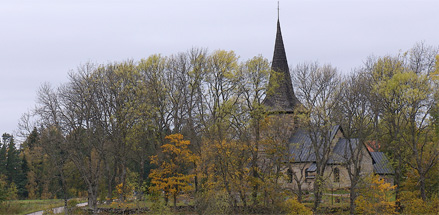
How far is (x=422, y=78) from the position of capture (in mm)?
33188

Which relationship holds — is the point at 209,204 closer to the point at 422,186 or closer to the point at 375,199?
the point at 375,199

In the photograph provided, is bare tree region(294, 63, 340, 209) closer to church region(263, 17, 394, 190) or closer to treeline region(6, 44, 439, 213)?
treeline region(6, 44, 439, 213)

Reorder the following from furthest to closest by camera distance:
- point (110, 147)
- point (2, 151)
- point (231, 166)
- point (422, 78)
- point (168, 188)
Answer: point (2, 151), point (110, 147), point (168, 188), point (231, 166), point (422, 78)

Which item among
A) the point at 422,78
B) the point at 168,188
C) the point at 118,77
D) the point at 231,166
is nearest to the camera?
the point at 422,78

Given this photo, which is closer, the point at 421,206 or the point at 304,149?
the point at 421,206

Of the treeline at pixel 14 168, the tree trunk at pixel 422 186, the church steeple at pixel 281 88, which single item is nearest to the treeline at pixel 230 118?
the tree trunk at pixel 422 186

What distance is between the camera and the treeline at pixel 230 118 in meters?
33.9

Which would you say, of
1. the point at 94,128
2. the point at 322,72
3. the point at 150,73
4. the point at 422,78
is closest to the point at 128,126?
the point at 94,128

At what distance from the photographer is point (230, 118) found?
41625 millimetres

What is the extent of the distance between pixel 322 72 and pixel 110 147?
23.5 m

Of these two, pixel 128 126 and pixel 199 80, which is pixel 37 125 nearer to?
pixel 128 126

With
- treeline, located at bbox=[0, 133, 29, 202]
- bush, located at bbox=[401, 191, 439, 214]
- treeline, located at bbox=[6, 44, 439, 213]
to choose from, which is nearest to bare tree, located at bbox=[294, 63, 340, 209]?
treeline, located at bbox=[6, 44, 439, 213]

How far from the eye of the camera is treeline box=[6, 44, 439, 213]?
33875mm

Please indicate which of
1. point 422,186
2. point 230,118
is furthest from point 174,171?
point 422,186
